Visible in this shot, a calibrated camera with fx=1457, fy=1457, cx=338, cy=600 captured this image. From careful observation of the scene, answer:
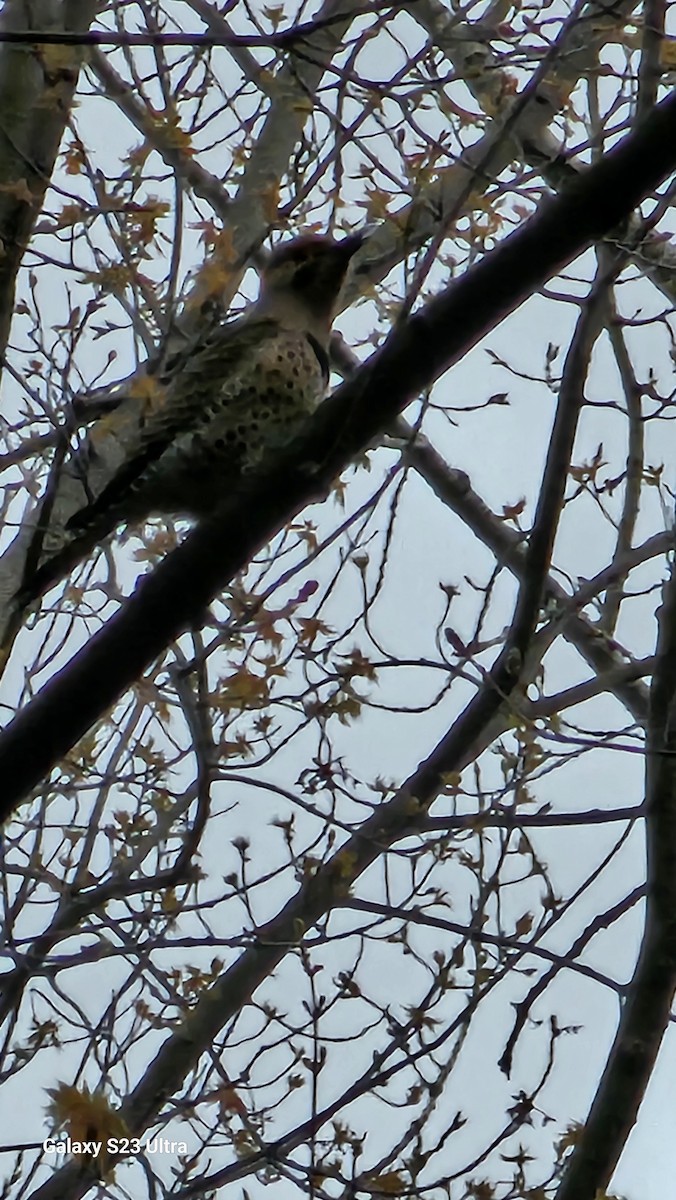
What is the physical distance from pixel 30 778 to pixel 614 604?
287cm

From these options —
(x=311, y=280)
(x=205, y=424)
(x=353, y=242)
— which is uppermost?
(x=353, y=242)

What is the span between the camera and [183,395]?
4.48 metres

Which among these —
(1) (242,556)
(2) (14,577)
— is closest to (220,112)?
(2) (14,577)

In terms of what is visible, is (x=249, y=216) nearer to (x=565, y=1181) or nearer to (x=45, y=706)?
(x=45, y=706)

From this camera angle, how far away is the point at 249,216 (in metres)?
5.21

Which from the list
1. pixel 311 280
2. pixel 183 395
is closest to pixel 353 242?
pixel 311 280

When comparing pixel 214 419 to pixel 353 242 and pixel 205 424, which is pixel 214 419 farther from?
pixel 353 242

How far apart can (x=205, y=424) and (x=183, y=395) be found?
0.13 metres

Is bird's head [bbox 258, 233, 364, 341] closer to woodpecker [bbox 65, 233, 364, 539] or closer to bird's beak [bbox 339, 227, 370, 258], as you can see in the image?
bird's beak [bbox 339, 227, 370, 258]

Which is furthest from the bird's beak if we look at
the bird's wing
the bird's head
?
the bird's wing

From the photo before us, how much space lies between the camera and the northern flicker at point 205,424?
4.31 metres

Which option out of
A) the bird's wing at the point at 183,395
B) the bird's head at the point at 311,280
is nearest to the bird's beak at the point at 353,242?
the bird's head at the point at 311,280

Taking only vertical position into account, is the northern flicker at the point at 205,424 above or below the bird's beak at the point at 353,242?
below

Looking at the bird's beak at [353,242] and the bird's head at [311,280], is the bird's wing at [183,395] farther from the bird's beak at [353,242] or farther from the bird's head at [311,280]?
the bird's beak at [353,242]
